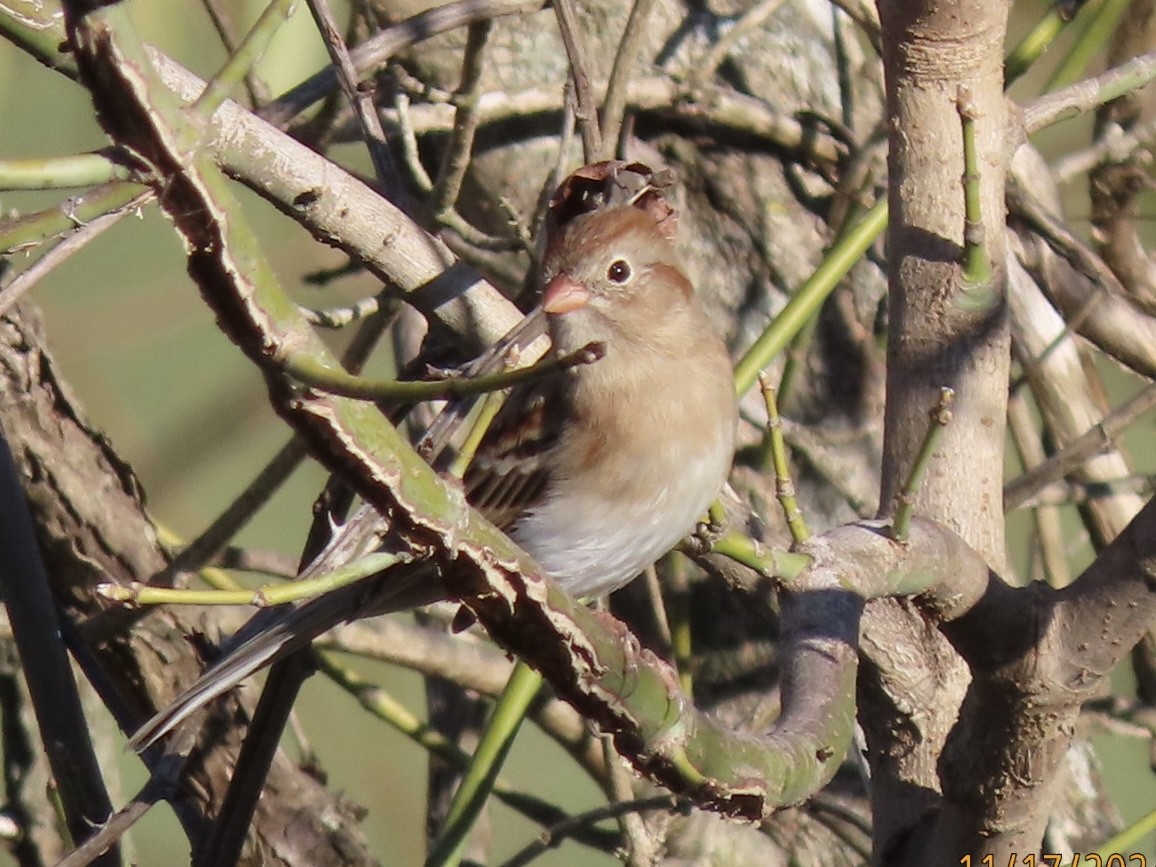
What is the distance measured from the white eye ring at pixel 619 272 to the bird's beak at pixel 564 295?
0.05 meters

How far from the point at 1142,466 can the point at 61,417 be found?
285 cm

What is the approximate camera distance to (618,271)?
238 centimetres

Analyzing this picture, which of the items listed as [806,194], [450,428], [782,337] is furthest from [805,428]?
[450,428]

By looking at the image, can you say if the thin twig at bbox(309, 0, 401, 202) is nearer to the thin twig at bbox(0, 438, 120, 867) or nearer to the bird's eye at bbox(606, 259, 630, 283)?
the bird's eye at bbox(606, 259, 630, 283)

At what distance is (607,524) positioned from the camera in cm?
244

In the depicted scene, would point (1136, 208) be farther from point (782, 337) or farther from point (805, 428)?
point (782, 337)

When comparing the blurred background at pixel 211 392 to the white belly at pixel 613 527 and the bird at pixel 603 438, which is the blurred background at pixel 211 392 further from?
the white belly at pixel 613 527

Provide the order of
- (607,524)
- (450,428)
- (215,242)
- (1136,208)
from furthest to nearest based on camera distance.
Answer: (1136,208), (607,524), (450,428), (215,242)

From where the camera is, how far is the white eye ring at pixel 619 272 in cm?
235

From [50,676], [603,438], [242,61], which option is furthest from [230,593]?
[603,438]

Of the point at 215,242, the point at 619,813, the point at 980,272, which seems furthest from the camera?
the point at 619,813
